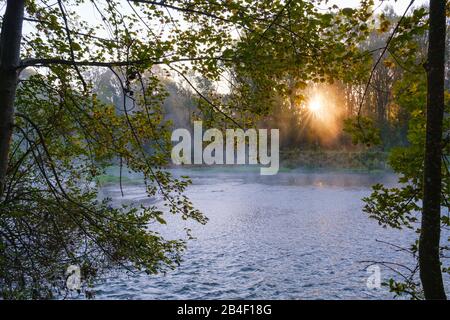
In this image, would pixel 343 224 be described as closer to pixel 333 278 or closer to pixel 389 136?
pixel 333 278

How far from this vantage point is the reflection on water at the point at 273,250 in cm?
1112

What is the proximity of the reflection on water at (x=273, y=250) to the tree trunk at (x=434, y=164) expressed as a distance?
6.56 meters

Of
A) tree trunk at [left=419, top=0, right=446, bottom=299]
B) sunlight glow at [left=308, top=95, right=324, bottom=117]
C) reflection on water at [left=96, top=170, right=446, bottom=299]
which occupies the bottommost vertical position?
reflection on water at [left=96, top=170, right=446, bottom=299]

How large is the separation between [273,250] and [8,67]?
11.8 m

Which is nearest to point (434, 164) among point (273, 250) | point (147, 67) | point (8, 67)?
point (147, 67)

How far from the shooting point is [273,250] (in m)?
15.3

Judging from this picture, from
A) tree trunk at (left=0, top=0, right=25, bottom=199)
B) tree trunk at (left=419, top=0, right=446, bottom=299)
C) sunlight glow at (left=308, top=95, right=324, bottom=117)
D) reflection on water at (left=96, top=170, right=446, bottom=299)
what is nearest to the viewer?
tree trunk at (left=419, top=0, right=446, bottom=299)

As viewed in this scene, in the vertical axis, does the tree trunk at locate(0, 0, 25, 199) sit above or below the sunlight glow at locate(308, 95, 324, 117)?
below

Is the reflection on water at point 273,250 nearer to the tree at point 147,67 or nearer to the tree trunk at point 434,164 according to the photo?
the tree at point 147,67

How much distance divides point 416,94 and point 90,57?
189 inches

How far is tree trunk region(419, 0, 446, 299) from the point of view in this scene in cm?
429

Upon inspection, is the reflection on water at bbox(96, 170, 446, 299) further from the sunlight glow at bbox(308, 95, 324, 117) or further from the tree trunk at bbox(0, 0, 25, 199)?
the sunlight glow at bbox(308, 95, 324, 117)

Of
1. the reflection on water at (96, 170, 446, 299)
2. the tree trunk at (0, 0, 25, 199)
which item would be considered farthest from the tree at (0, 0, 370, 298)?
the reflection on water at (96, 170, 446, 299)

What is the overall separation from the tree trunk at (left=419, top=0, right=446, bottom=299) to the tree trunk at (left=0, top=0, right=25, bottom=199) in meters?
5.18
